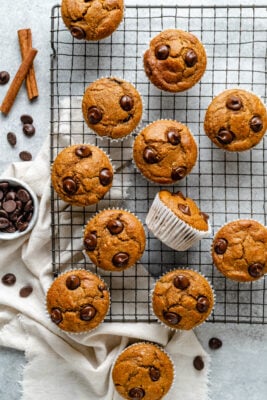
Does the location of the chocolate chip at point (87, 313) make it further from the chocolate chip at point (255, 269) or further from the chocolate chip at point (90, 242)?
the chocolate chip at point (255, 269)

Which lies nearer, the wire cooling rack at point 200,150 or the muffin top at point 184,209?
the muffin top at point 184,209

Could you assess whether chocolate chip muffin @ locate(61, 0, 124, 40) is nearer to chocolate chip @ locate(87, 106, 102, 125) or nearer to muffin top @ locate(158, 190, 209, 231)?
chocolate chip @ locate(87, 106, 102, 125)

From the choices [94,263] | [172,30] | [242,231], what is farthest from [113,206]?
[172,30]

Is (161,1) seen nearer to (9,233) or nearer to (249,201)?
(249,201)

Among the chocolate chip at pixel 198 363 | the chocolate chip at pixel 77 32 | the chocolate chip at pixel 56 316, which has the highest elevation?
the chocolate chip at pixel 77 32

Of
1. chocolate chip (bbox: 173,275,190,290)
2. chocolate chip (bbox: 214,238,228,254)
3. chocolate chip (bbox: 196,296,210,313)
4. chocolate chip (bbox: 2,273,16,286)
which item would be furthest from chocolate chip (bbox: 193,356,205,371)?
chocolate chip (bbox: 2,273,16,286)

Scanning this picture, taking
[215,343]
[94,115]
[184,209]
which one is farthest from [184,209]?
[215,343]

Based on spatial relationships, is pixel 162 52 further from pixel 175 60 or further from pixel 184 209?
pixel 184 209

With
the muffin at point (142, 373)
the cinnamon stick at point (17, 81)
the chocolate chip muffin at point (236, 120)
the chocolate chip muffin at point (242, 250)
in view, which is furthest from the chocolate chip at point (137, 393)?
the cinnamon stick at point (17, 81)
